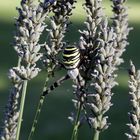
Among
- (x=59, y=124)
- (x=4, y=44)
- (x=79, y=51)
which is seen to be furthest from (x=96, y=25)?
(x=4, y=44)

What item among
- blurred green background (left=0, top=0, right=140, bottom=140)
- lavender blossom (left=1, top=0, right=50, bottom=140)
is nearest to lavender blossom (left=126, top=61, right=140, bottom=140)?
lavender blossom (left=1, top=0, right=50, bottom=140)

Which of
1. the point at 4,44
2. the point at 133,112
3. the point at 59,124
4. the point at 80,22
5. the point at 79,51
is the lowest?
the point at 133,112

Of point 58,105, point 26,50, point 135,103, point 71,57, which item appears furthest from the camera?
point 58,105

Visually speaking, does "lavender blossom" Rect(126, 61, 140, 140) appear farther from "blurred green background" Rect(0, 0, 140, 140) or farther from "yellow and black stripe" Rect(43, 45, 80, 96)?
"blurred green background" Rect(0, 0, 140, 140)

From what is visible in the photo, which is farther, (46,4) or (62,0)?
(62,0)

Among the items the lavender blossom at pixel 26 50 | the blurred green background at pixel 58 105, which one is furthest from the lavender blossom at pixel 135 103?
the blurred green background at pixel 58 105

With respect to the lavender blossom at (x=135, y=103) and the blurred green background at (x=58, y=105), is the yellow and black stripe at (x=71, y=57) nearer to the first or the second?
the lavender blossom at (x=135, y=103)

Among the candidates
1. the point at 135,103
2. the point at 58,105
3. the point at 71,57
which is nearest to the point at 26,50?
the point at 71,57

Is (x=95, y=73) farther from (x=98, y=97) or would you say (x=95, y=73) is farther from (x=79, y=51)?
(x=79, y=51)

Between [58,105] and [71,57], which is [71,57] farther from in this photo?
[58,105]
